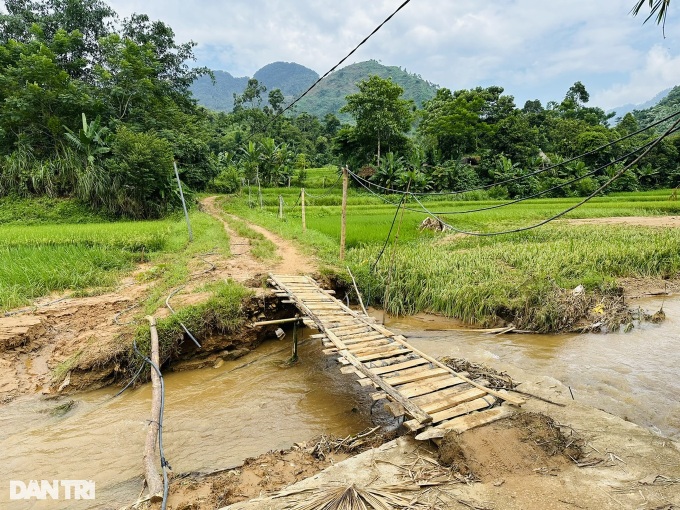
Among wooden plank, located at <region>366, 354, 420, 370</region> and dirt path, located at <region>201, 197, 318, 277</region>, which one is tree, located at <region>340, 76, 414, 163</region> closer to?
dirt path, located at <region>201, 197, 318, 277</region>

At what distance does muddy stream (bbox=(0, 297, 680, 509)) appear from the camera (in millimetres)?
3885

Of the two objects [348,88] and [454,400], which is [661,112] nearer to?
[454,400]

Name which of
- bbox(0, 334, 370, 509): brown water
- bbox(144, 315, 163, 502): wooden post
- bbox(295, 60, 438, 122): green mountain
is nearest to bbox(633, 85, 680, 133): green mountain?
bbox(295, 60, 438, 122): green mountain

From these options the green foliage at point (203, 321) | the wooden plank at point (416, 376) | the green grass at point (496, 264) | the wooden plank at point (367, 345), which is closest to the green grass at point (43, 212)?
the green grass at point (496, 264)

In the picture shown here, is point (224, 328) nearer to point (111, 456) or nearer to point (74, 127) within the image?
point (111, 456)

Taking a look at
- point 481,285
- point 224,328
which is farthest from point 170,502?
point 481,285

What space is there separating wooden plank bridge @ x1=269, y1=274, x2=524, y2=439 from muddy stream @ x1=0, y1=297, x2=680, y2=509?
0.71m

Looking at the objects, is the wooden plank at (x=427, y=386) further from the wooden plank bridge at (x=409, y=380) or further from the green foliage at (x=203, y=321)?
the green foliage at (x=203, y=321)

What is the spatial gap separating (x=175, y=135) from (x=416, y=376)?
20.4 meters

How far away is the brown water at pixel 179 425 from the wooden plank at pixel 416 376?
777 mm

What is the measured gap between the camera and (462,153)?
101 feet

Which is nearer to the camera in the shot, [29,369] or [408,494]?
[408,494]

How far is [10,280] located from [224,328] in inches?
170

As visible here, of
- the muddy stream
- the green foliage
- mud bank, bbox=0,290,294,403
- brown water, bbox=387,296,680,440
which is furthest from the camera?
the green foliage
